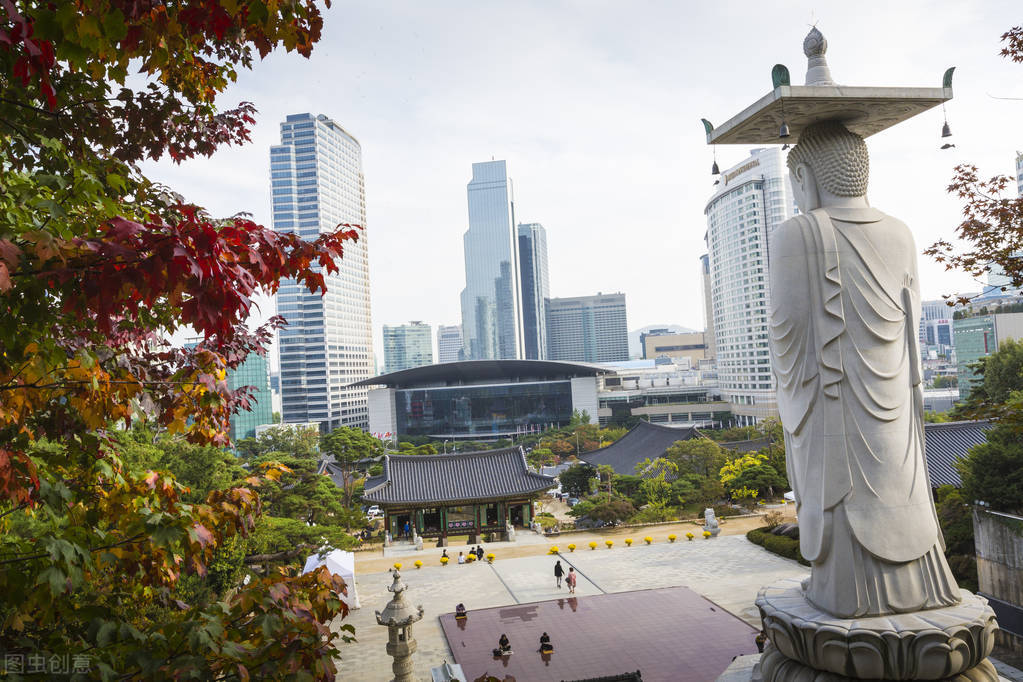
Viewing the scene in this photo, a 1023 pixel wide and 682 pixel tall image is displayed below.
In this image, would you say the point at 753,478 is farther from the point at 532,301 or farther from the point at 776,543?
the point at 532,301

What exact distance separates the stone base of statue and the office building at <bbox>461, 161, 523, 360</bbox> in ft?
544

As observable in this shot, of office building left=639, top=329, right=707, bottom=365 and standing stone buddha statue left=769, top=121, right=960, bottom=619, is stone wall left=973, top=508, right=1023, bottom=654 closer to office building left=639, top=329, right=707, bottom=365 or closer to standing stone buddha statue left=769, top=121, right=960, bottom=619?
standing stone buddha statue left=769, top=121, right=960, bottom=619

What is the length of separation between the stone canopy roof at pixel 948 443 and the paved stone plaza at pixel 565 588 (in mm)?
7610

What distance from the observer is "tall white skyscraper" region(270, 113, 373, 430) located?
86.9m

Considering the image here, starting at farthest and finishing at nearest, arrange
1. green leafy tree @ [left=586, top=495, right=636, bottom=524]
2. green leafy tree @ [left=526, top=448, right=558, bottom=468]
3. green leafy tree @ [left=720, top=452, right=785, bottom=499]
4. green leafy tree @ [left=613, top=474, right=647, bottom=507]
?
green leafy tree @ [left=526, top=448, right=558, bottom=468], green leafy tree @ [left=613, top=474, right=647, bottom=507], green leafy tree @ [left=720, top=452, right=785, bottom=499], green leafy tree @ [left=586, top=495, right=636, bottom=524]

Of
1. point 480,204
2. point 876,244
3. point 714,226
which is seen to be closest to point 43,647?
point 876,244

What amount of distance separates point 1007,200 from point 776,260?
4.10m

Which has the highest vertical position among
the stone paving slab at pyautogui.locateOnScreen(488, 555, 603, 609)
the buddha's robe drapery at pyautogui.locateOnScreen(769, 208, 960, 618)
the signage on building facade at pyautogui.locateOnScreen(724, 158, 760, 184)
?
the signage on building facade at pyautogui.locateOnScreen(724, 158, 760, 184)

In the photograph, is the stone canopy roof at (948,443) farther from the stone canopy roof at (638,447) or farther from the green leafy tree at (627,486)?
the stone canopy roof at (638,447)

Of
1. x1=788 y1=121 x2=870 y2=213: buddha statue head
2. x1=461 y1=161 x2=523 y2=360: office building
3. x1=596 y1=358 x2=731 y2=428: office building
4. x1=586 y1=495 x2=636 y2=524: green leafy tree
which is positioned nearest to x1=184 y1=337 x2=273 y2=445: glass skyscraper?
x1=596 y1=358 x2=731 y2=428: office building

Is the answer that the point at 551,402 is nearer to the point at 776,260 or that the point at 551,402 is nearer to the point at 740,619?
the point at 740,619

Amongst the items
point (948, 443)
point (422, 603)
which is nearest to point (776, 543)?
point (948, 443)

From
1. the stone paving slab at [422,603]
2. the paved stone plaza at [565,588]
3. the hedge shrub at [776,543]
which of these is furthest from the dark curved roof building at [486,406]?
the stone paving slab at [422,603]

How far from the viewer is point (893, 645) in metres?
6.49
